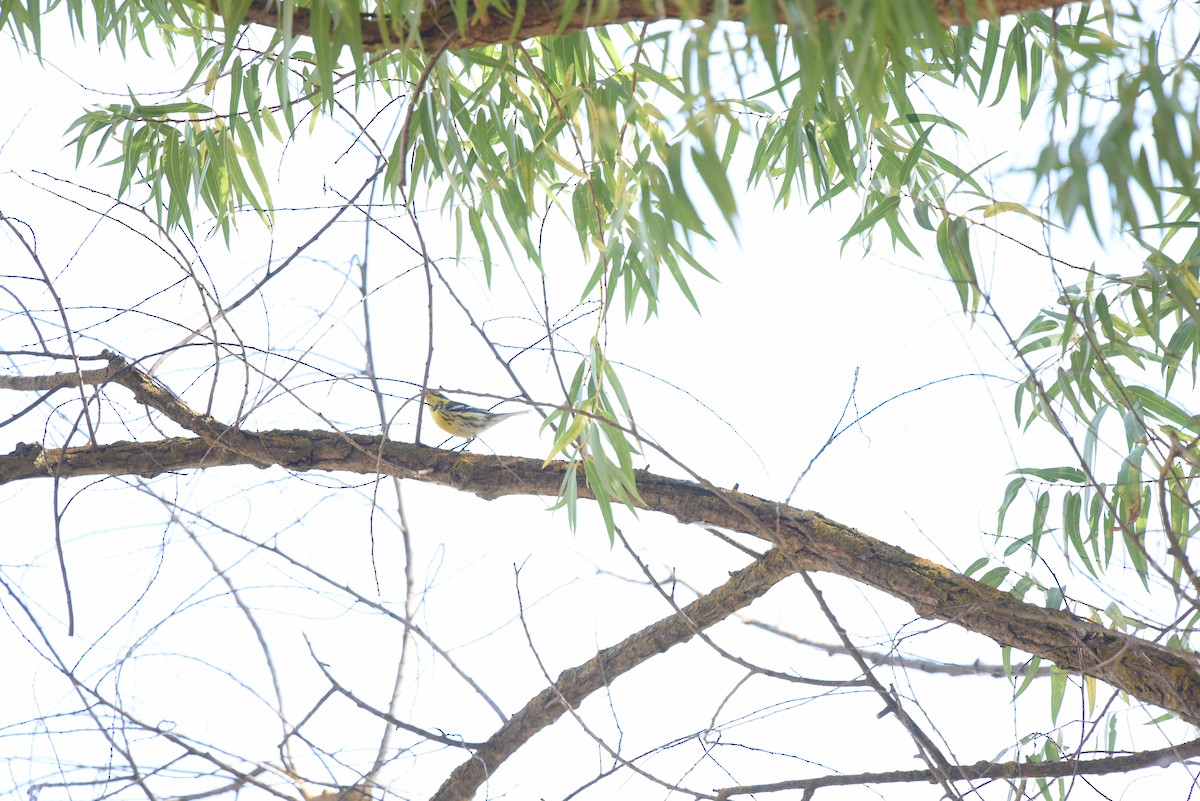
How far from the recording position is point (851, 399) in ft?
4.87

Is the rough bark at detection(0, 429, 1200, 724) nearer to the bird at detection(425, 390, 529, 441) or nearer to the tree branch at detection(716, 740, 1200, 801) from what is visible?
the tree branch at detection(716, 740, 1200, 801)

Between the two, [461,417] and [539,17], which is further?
[461,417]

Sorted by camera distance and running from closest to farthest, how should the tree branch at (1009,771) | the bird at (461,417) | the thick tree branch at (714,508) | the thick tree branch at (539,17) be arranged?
the thick tree branch at (539,17) → the tree branch at (1009,771) → the thick tree branch at (714,508) → the bird at (461,417)

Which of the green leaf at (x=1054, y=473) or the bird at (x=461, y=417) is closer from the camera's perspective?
the green leaf at (x=1054, y=473)

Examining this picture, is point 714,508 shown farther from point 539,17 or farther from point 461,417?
point 461,417

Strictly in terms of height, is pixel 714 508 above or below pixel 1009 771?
above

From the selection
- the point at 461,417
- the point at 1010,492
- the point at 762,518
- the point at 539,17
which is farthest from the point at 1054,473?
the point at 461,417

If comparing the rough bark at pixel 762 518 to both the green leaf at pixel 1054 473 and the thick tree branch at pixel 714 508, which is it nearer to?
the thick tree branch at pixel 714 508

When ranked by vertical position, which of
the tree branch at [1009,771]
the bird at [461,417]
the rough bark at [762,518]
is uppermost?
the bird at [461,417]

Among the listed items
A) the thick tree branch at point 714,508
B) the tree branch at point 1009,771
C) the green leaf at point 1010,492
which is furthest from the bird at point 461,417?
the tree branch at point 1009,771

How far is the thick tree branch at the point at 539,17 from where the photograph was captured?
1.04 metres

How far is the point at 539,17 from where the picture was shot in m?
1.21

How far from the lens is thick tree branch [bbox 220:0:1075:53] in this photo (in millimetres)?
1042

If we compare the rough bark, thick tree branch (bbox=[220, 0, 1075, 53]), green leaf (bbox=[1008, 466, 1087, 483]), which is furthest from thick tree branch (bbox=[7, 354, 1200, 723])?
thick tree branch (bbox=[220, 0, 1075, 53])
